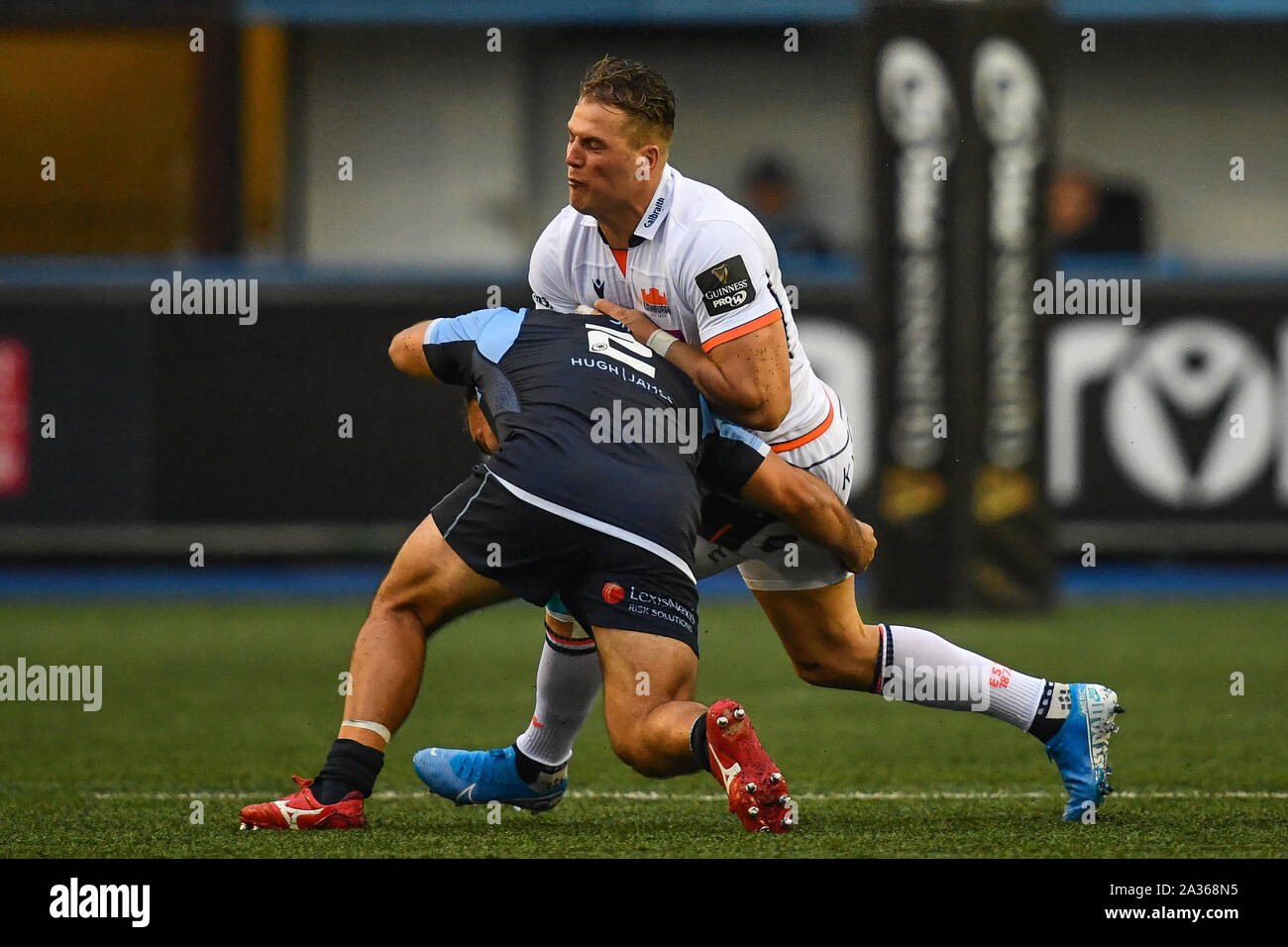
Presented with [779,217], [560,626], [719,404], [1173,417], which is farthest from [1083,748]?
[779,217]

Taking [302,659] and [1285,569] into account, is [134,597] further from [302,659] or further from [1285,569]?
[1285,569]

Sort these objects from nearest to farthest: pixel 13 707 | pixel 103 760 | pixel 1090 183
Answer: pixel 103 760, pixel 13 707, pixel 1090 183

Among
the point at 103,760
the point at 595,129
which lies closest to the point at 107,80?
the point at 103,760

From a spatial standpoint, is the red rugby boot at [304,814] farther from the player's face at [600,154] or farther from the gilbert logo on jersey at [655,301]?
the player's face at [600,154]

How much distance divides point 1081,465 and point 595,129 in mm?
8209

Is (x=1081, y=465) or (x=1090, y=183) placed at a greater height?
(x=1090, y=183)

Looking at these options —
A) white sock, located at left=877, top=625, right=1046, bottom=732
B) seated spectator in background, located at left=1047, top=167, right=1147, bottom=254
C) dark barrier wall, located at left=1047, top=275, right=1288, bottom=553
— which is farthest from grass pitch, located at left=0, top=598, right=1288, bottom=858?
seated spectator in background, located at left=1047, top=167, right=1147, bottom=254

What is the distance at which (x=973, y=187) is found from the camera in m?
11.3

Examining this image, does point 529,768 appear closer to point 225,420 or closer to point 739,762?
point 739,762

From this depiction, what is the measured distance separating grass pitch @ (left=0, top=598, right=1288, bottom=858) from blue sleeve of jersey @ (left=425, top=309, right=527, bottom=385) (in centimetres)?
120

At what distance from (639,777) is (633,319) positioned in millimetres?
1831

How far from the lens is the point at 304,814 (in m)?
5.18

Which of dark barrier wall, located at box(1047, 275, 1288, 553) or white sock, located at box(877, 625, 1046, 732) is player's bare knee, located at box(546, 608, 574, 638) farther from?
dark barrier wall, located at box(1047, 275, 1288, 553)

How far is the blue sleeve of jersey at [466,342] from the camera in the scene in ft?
17.5
